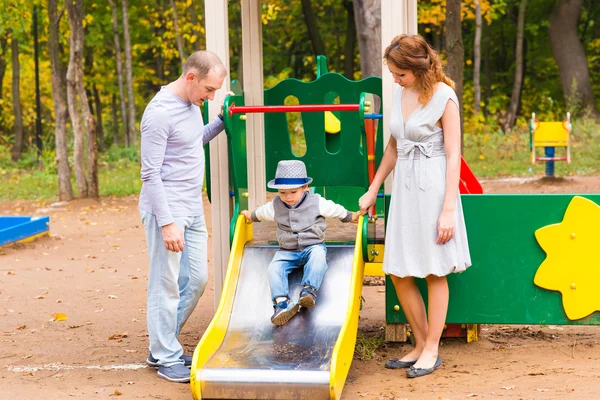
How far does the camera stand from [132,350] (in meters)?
5.88

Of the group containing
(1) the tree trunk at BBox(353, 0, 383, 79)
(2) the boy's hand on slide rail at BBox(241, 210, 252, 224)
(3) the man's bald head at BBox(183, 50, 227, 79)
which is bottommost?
(2) the boy's hand on slide rail at BBox(241, 210, 252, 224)

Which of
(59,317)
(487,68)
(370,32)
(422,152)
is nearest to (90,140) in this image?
(370,32)

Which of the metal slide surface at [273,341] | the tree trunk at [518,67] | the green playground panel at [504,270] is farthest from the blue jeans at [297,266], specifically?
the tree trunk at [518,67]

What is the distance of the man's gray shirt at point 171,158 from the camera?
15.5 ft

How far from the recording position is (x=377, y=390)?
480 centimetres

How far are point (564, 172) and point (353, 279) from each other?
41.8 feet

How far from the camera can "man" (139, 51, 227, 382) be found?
4.75 m

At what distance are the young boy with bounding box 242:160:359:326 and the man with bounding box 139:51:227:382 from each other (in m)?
0.45

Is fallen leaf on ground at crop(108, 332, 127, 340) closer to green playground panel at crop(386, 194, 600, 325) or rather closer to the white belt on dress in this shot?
green playground panel at crop(386, 194, 600, 325)

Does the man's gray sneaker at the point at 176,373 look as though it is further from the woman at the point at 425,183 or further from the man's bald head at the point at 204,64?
the man's bald head at the point at 204,64

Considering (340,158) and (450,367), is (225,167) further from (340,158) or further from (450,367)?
(450,367)

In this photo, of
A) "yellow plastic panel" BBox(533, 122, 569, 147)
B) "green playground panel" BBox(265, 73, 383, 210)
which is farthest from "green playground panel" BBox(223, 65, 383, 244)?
"yellow plastic panel" BBox(533, 122, 569, 147)

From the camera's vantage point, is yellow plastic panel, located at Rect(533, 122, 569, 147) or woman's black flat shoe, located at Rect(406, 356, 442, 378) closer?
woman's black flat shoe, located at Rect(406, 356, 442, 378)

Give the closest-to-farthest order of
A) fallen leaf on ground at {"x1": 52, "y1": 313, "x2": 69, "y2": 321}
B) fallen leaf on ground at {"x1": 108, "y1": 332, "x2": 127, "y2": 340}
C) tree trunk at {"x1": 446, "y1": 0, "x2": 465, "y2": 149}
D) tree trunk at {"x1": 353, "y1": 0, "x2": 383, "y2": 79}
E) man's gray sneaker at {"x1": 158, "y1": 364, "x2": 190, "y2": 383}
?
1. man's gray sneaker at {"x1": 158, "y1": 364, "x2": 190, "y2": 383}
2. fallen leaf on ground at {"x1": 108, "y1": 332, "x2": 127, "y2": 340}
3. fallen leaf on ground at {"x1": 52, "y1": 313, "x2": 69, "y2": 321}
4. tree trunk at {"x1": 353, "y1": 0, "x2": 383, "y2": 79}
5. tree trunk at {"x1": 446, "y1": 0, "x2": 465, "y2": 149}
